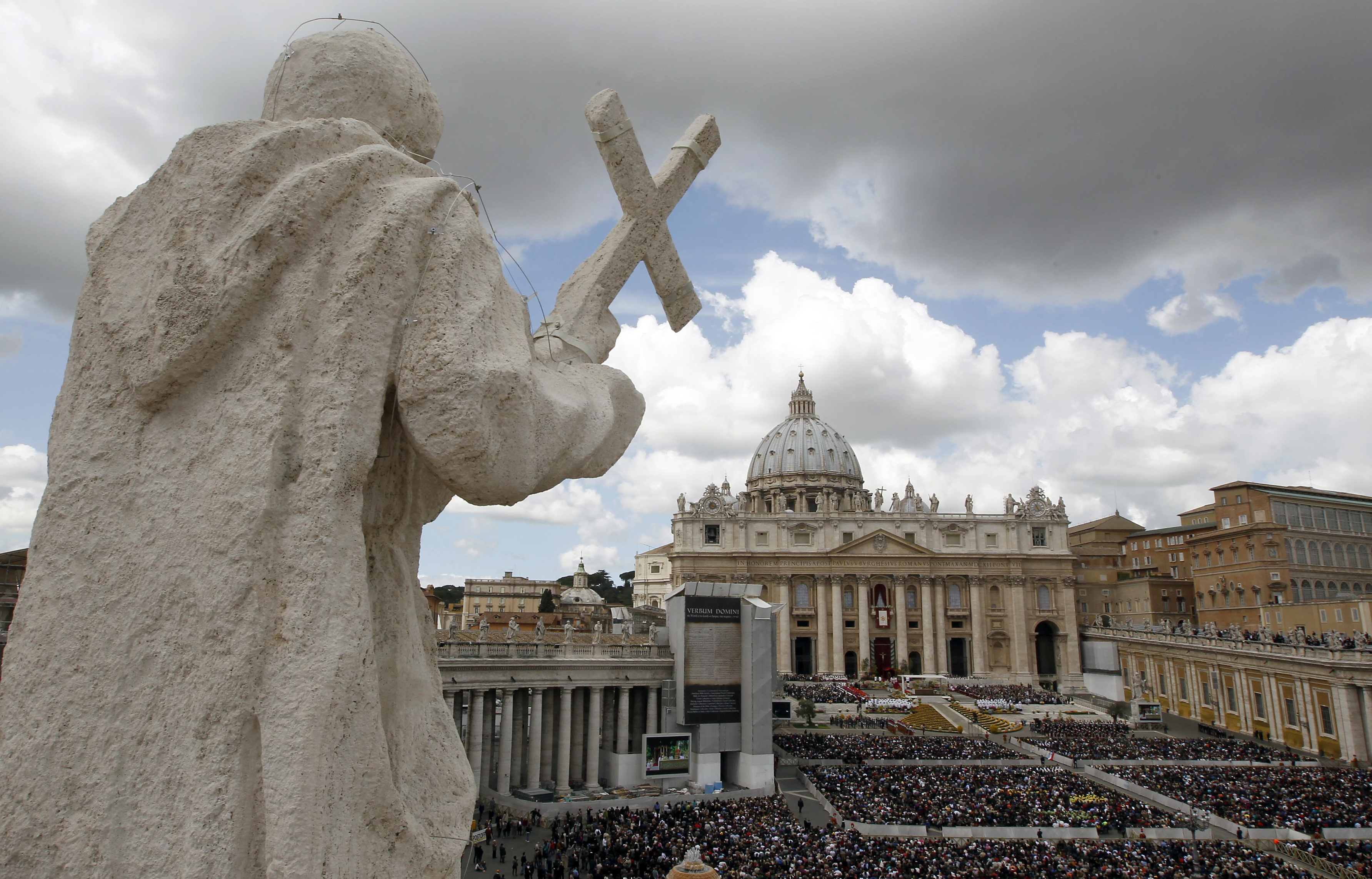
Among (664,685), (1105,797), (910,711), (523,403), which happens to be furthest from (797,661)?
(523,403)

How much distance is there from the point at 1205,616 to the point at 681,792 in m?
52.9

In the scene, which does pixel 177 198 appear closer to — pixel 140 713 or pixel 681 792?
pixel 140 713

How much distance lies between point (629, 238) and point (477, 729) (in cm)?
2540

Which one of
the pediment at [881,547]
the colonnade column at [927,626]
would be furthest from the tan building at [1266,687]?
the pediment at [881,547]

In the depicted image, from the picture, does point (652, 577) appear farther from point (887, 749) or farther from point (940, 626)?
point (887, 749)

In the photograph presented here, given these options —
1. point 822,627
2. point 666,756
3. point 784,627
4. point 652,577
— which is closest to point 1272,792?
point 666,756

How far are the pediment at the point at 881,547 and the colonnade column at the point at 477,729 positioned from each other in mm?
50586

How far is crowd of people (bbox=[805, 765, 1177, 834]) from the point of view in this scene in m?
20.6

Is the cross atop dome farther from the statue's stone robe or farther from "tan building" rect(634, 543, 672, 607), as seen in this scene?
the statue's stone robe

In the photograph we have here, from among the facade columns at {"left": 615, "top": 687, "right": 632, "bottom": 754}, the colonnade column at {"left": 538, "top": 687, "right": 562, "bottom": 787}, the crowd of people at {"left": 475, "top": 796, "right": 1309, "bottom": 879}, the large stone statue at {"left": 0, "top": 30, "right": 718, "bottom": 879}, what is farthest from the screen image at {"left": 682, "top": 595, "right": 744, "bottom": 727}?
the large stone statue at {"left": 0, "top": 30, "right": 718, "bottom": 879}

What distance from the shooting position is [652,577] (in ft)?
392

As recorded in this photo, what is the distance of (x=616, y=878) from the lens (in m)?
16.4

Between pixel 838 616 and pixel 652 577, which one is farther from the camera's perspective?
pixel 652 577

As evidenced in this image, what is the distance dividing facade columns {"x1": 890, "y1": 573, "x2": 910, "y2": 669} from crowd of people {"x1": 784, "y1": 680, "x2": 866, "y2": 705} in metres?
16.0
